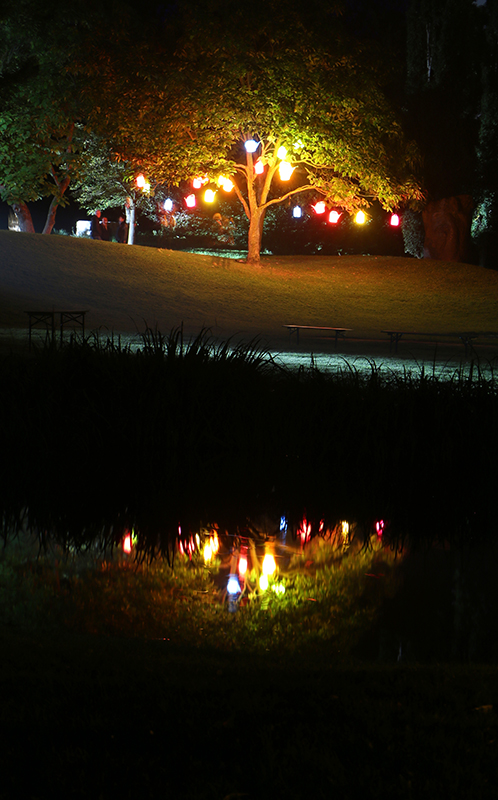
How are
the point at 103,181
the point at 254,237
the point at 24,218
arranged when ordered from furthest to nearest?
1. the point at 24,218
2. the point at 103,181
3. the point at 254,237

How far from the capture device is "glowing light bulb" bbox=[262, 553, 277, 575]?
5.29 m

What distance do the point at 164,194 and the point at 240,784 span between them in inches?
1485

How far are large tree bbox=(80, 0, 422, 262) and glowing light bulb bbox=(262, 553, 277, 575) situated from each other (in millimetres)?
22137

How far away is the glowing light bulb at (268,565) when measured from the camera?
529cm

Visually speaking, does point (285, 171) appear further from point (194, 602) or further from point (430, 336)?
point (194, 602)

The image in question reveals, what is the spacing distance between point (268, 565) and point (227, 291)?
18760mm

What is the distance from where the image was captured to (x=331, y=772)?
7.70 feet

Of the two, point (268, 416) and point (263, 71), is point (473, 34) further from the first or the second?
point (268, 416)

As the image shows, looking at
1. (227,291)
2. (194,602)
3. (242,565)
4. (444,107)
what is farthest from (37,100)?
(194,602)

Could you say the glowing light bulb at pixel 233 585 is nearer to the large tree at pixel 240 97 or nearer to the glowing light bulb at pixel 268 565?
the glowing light bulb at pixel 268 565

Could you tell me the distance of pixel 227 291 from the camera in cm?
2367

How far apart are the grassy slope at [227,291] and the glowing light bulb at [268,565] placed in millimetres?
12369

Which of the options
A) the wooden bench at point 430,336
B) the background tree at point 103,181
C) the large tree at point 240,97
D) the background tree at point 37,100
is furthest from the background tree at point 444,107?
the wooden bench at point 430,336

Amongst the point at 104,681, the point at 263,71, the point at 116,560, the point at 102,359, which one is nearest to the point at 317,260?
the point at 263,71
